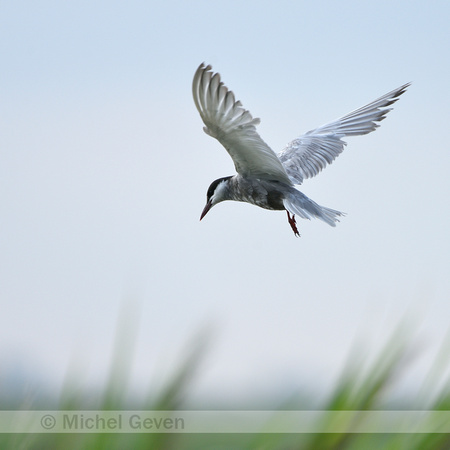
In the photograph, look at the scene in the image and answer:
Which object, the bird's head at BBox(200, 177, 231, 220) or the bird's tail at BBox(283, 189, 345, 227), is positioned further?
the bird's head at BBox(200, 177, 231, 220)

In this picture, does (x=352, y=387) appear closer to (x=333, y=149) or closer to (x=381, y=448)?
(x=381, y=448)

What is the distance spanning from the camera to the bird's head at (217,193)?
5.55 m

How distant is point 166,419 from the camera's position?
119 centimetres

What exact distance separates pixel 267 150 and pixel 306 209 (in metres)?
0.59

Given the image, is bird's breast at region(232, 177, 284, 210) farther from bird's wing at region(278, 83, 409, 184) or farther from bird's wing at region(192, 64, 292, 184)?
bird's wing at region(278, 83, 409, 184)

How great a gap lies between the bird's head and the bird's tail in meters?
0.70

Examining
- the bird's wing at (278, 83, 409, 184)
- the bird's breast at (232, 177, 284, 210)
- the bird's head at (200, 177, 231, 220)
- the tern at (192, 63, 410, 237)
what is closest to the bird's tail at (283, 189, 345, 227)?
the tern at (192, 63, 410, 237)

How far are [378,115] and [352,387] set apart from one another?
522 centimetres

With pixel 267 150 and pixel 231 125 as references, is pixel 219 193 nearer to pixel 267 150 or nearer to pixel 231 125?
pixel 267 150

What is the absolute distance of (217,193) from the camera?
222 inches

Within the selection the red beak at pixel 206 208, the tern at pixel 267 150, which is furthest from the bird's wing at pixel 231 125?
the red beak at pixel 206 208

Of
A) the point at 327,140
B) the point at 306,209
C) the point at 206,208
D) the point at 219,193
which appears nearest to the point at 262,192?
the point at 306,209

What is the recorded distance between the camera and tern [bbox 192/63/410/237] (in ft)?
13.1

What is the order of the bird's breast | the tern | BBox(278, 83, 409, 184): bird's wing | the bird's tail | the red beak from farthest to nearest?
BBox(278, 83, 409, 184): bird's wing → the red beak → the bird's breast → the bird's tail → the tern
